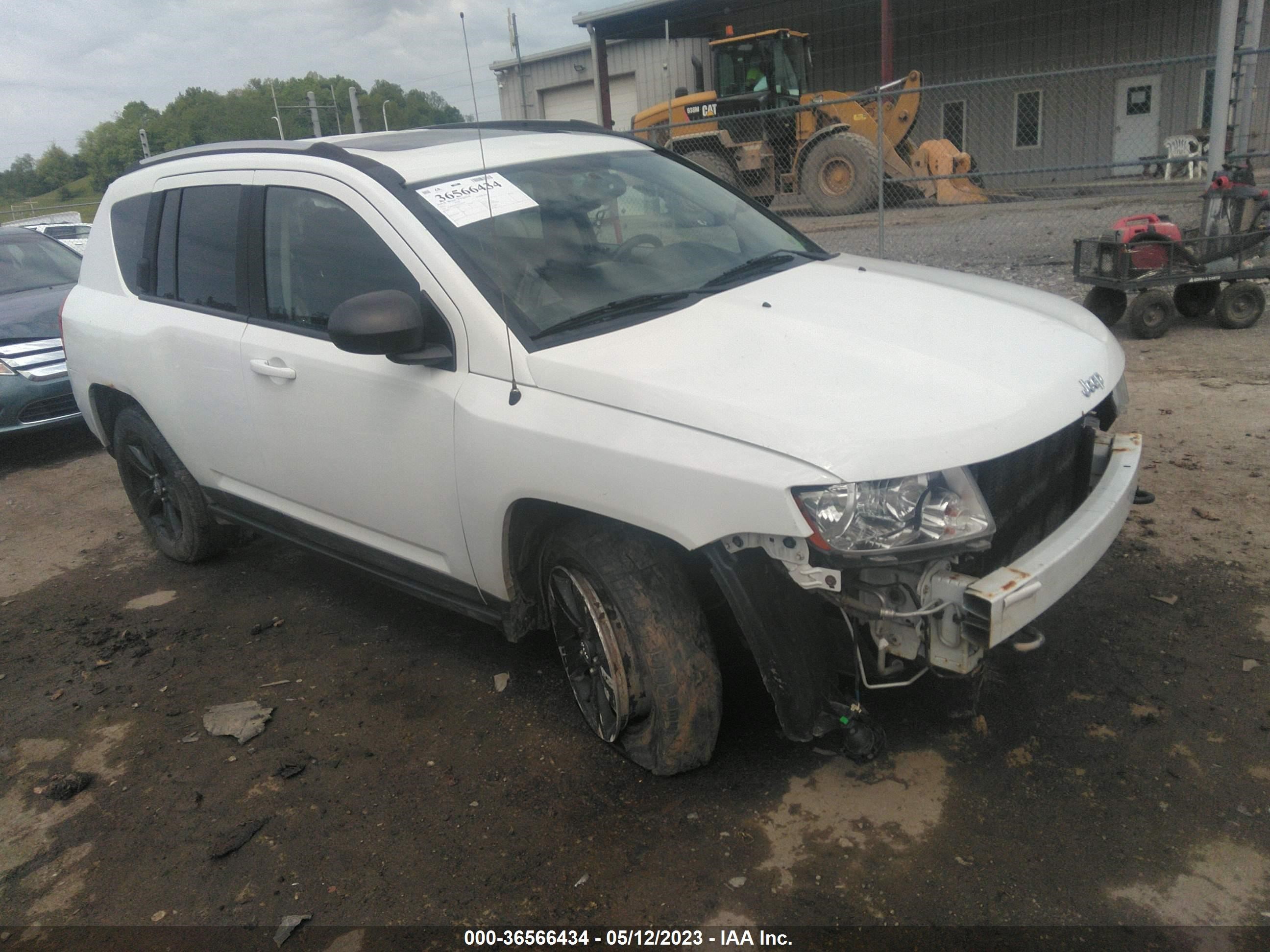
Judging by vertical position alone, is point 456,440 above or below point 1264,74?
below

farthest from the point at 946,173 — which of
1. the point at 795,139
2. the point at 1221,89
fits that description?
the point at 1221,89

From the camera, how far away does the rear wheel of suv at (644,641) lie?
8.73 feet

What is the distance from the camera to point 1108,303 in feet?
26.0

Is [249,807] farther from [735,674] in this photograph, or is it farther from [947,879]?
[947,879]

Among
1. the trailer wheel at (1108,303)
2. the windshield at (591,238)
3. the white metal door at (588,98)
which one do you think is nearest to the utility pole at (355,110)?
the windshield at (591,238)

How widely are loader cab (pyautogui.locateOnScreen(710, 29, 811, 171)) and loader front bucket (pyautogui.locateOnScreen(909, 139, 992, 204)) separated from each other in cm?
214

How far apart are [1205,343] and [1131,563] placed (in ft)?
13.9

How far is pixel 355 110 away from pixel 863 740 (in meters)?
5.02

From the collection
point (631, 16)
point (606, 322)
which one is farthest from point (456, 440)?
point (631, 16)

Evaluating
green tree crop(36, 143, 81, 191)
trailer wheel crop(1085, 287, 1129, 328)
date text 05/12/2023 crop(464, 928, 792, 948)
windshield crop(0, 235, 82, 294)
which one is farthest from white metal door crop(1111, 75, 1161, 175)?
green tree crop(36, 143, 81, 191)

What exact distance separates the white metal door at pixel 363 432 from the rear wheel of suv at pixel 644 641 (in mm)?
497

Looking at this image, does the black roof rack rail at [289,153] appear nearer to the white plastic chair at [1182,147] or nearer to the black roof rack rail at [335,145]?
the black roof rack rail at [335,145]

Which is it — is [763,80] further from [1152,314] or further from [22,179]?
[22,179]

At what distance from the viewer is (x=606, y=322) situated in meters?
2.92
